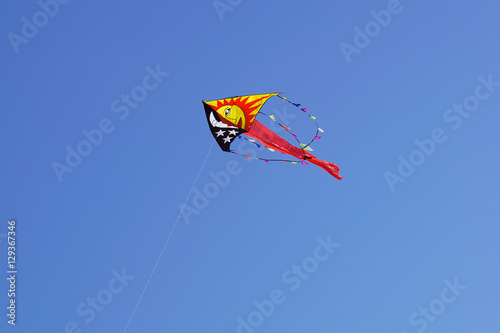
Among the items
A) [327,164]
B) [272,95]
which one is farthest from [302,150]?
[272,95]

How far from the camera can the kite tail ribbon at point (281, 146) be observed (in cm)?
2717

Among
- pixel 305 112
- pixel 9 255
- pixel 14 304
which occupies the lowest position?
pixel 14 304

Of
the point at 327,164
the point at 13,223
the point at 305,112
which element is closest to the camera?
the point at 305,112

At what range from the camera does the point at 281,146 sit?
27.4 meters

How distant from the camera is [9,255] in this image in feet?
94.8

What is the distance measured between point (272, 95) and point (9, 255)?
14.2 m

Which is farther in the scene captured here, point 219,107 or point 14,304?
point 14,304

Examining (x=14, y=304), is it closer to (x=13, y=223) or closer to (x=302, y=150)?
(x=13, y=223)

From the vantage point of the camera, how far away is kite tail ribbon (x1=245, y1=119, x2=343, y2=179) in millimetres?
27172

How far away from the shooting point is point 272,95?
25953 mm

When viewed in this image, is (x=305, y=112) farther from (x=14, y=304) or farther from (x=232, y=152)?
(x=14, y=304)

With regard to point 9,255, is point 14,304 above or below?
below

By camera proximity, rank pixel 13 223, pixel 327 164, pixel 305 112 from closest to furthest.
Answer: pixel 305 112
pixel 327 164
pixel 13 223

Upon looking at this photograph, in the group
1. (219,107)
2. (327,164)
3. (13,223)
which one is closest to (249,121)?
(219,107)
